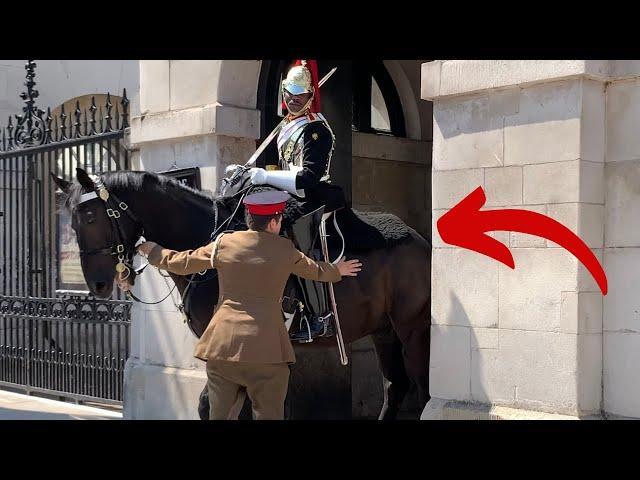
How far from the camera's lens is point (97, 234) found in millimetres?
5828

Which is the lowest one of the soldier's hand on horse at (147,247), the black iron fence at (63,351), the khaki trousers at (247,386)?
the black iron fence at (63,351)

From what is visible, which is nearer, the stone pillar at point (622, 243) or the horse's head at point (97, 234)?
the stone pillar at point (622, 243)

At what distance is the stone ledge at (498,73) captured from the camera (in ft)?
17.4

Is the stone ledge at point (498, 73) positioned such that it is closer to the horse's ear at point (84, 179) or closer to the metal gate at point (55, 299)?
the horse's ear at point (84, 179)

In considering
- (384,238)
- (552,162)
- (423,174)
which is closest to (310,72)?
(384,238)

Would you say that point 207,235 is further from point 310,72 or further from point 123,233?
point 310,72

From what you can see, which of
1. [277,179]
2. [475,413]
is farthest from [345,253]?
[475,413]

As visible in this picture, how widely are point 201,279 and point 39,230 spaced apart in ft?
16.3

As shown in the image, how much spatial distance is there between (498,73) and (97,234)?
2667 millimetres

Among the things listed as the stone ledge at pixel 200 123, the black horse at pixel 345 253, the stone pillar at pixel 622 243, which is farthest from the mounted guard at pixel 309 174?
the stone pillar at pixel 622 243

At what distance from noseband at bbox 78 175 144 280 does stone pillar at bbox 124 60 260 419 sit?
1837 millimetres

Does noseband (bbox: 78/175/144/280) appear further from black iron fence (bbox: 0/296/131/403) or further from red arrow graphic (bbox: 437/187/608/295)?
black iron fence (bbox: 0/296/131/403)

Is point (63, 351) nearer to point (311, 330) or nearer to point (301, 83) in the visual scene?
point (311, 330)

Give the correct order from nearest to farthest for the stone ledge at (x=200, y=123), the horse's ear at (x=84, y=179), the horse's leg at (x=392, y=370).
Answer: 1. the horse's ear at (x=84, y=179)
2. the horse's leg at (x=392, y=370)
3. the stone ledge at (x=200, y=123)
